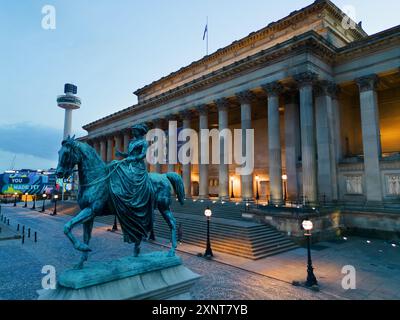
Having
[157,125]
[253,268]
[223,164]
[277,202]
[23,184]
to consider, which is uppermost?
[157,125]

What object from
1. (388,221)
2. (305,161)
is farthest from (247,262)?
(388,221)

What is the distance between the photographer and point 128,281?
7.14m

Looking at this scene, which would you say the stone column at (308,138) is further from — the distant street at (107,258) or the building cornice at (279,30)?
the distant street at (107,258)

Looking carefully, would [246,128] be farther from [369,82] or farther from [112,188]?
[112,188]

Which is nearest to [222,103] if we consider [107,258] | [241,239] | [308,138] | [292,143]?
[292,143]

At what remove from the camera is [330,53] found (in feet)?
85.6

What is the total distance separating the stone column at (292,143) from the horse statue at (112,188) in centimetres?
2406

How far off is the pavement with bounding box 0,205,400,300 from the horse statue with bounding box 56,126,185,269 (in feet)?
14.3

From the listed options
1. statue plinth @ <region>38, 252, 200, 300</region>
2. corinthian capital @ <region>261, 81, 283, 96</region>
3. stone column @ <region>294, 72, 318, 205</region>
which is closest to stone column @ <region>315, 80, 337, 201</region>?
stone column @ <region>294, 72, 318, 205</region>

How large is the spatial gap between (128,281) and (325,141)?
24.3 m

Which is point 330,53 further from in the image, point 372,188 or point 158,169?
point 158,169

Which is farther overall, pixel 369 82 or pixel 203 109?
pixel 203 109
